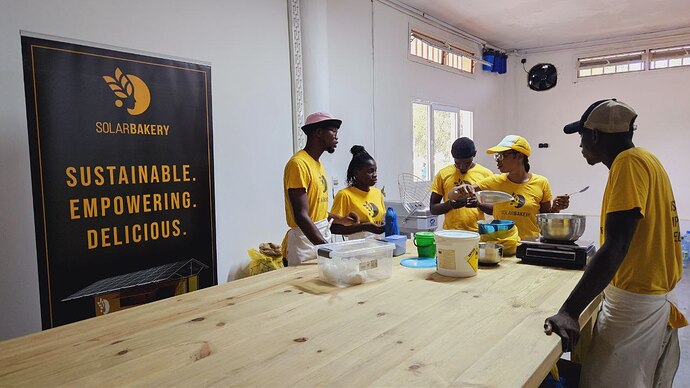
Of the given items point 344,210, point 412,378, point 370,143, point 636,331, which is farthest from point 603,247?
point 370,143

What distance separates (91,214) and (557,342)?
2.37 meters

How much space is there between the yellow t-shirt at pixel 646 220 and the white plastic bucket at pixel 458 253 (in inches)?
19.0

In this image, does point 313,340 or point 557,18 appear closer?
point 313,340

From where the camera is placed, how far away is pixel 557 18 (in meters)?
5.52

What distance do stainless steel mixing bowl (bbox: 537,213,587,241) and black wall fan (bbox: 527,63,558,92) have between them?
5867 millimetres

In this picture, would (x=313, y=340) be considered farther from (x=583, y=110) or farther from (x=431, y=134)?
(x=583, y=110)

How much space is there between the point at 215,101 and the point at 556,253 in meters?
2.37

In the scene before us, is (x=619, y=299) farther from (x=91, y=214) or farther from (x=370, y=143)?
(x=370, y=143)

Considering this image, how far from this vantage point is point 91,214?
8.18 feet

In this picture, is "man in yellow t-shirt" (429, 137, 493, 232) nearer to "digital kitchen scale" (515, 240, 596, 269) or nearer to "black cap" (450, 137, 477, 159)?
"black cap" (450, 137, 477, 159)

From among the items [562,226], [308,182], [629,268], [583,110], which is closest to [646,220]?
[629,268]

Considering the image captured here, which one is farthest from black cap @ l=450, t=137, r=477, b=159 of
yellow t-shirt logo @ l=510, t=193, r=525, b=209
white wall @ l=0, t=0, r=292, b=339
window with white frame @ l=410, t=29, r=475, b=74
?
window with white frame @ l=410, t=29, r=475, b=74

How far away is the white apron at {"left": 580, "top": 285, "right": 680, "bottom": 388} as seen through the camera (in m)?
1.47

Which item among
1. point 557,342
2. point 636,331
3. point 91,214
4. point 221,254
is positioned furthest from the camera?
point 221,254
